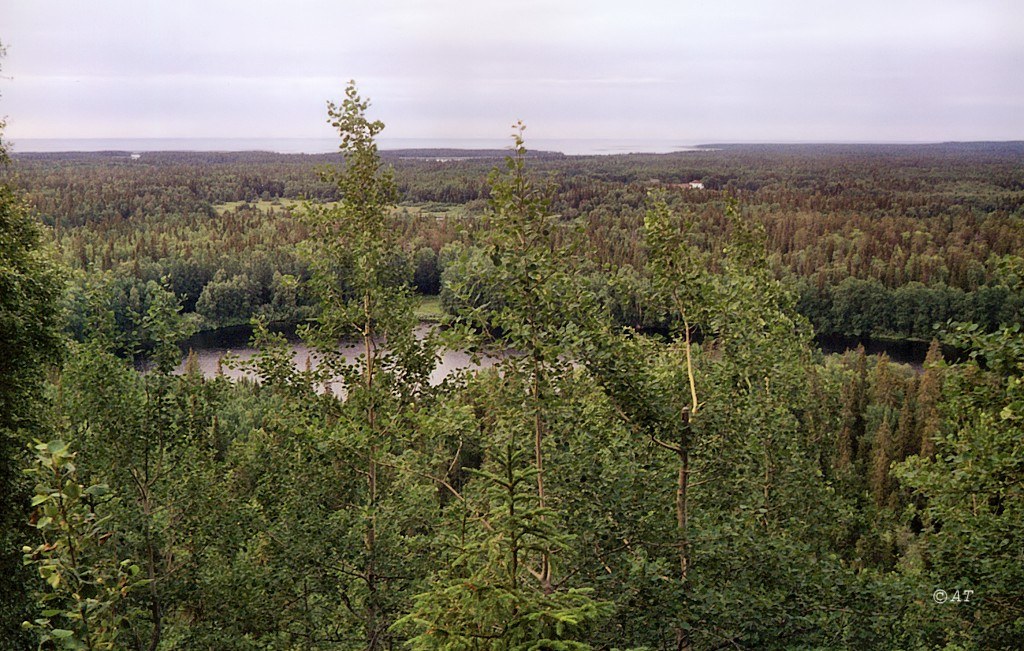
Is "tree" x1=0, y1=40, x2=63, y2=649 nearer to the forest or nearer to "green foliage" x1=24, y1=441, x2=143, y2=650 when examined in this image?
the forest

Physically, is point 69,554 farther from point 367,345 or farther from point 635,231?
point 635,231

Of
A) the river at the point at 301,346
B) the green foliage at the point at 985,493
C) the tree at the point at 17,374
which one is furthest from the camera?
the river at the point at 301,346

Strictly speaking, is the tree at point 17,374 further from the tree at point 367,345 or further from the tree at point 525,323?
the tree at point 525,323

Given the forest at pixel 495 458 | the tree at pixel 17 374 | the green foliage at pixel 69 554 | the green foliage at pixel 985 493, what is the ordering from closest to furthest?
the green foliage at pixel 69 554 → the forest at pixel 495 458 → the green foliage at pixel 985 493 → the tree at pixel 17 374

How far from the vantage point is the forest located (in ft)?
25.5

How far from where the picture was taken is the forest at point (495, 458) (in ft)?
25.5

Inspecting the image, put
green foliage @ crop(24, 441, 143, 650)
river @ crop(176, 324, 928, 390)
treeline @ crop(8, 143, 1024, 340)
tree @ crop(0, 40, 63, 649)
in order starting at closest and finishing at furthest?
green foliage @ crop(24, 441, 143, 650), tree @ crop(0, 40, 63, 649), river @ crop(176, 324, 928, 390), treeline @ crop(8, 143, 1024, 340)

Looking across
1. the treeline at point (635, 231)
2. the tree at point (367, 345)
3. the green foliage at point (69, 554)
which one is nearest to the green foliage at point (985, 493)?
the tree at point (367, 345)

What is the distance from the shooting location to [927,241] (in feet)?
424

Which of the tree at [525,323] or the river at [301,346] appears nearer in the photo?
the tree at [525,323]

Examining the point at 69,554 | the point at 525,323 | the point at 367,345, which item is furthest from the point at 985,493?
the point at 69,554

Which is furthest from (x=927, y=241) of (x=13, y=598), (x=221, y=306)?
(x=13, y=598)

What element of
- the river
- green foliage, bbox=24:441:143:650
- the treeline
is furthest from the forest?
the river

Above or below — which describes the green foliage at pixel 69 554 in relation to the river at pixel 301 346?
above
